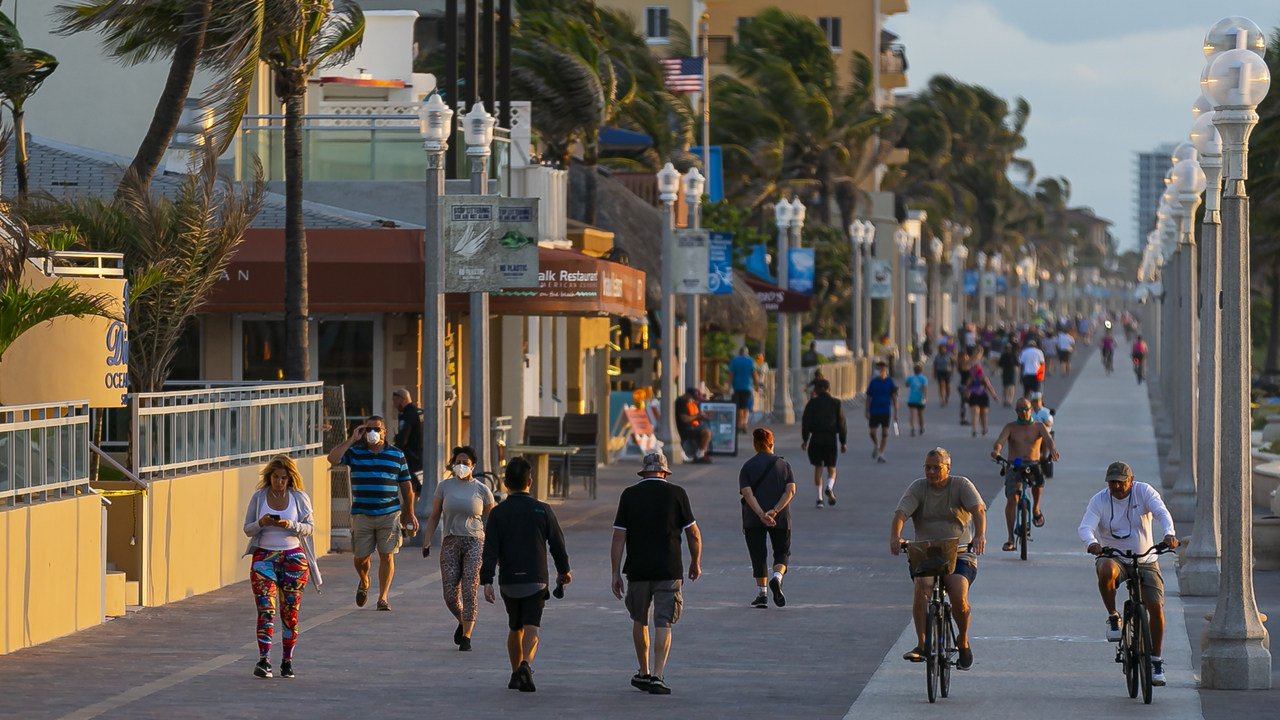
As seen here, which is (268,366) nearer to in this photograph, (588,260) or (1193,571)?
(588,260)

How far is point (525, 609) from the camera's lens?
11.4m

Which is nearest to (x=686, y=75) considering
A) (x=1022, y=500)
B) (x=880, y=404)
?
(x=880, y=404)

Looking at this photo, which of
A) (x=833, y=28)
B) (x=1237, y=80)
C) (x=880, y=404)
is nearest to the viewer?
(x=1237, y=80)

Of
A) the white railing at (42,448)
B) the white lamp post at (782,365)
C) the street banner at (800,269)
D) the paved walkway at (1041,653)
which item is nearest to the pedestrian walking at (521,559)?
the paved walkway at (1041,653)

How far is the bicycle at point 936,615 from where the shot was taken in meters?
11.0

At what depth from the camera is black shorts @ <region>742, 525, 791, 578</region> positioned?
15.5m

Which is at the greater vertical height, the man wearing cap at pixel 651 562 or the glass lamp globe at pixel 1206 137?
the glass lamp globe at pixel 1206 137

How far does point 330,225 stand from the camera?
2392 cm

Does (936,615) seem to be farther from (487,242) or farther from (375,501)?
(487,242)

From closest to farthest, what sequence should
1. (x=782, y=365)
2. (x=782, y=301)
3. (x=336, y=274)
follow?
(x=336, y=274), (x=782, y=301), (x=782, y=365)

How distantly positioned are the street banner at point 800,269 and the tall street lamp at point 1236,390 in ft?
115

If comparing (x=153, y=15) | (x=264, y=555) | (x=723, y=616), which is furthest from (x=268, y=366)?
(x=264, y=555)

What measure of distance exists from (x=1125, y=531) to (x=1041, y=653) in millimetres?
1791

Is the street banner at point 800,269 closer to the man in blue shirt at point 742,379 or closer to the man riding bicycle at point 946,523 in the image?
the man in blue shirt at point 742,379
